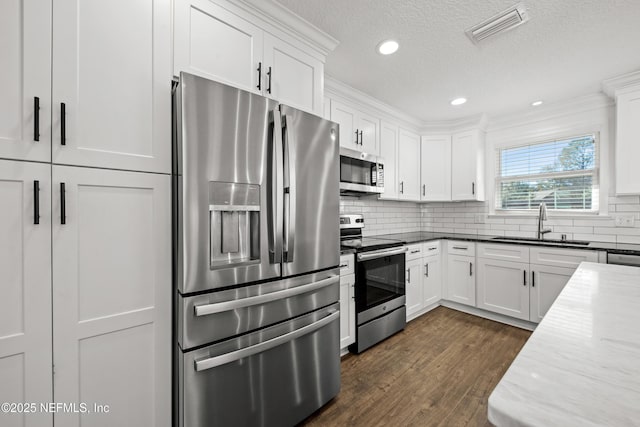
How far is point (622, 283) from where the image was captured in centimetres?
126

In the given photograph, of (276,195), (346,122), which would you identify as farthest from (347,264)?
(346,122)

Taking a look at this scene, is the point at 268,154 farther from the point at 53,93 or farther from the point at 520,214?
the point at 520,214

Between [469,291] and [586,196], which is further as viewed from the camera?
[469,291]

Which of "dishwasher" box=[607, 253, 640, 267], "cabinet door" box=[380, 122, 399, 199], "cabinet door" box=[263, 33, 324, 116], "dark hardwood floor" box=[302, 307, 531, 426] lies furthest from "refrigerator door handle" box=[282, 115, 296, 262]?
"dishwasher" box=[607, 253, 640, 267]

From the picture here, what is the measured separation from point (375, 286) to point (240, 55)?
2112mm

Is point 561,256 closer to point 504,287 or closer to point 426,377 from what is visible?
point 504,287

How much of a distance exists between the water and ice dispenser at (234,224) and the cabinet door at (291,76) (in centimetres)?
74

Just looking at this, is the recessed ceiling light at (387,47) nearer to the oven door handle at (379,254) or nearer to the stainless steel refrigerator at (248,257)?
the stainless steel refrigerator at (248,257)

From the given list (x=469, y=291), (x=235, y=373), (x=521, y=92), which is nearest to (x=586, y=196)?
(x=521, y=92)

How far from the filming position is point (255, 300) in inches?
53.9

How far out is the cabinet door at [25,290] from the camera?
97cm

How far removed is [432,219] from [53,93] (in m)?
4.33

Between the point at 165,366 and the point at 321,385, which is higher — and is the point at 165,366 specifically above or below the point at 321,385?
above

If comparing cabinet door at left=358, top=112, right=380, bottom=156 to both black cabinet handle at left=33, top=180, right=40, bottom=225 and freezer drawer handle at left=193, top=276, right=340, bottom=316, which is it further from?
black cabinet handle at left=33, top=180, right=40, bottom=225
